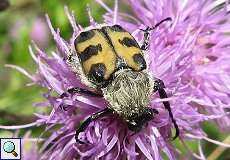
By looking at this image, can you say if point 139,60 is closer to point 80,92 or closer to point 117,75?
point 117,75

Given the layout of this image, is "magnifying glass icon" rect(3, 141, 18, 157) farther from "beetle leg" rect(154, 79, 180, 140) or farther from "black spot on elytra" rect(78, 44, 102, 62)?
"beetle leg" rect(154, 79, 180, 140)

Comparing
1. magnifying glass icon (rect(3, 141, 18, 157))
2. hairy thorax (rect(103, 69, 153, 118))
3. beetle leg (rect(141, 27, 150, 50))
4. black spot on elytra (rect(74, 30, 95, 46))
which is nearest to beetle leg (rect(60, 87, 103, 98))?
hairy thorax (rect(103, 69, 153, 118))

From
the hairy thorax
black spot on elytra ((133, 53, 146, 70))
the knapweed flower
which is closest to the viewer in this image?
the hairy thorax

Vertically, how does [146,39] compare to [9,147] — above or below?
above

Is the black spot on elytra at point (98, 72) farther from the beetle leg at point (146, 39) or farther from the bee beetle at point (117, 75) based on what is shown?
the beetle leg at point (146, 39)

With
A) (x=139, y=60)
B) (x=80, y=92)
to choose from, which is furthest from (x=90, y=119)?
(x=139, y=60)

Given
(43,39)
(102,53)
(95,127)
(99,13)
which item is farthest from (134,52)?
(43,39)

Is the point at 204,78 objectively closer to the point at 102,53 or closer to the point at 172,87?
the point at 172,87
